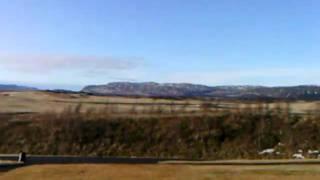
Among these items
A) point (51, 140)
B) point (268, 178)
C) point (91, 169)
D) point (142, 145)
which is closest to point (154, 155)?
point (142, 145)

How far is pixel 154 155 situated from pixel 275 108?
62.0 ft

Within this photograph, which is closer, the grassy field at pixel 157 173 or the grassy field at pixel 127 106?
the grassy field at pixel 157 173

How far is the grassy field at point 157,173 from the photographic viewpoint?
2781 centimetres

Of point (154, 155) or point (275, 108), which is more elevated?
point (275, 108)

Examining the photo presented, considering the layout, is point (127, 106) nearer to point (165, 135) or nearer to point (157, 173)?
point (165, 135)

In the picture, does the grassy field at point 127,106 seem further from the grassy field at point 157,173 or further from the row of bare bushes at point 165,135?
the grassy field at point 157,173

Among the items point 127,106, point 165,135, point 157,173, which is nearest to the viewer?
point 157,173

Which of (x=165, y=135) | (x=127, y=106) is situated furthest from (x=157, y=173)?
(x=127, y=106)

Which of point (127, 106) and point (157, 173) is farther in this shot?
point (127, 106)

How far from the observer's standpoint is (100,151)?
49.1m

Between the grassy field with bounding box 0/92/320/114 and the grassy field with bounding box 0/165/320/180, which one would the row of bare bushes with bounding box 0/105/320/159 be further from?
the grassy field with bounding box 0/165/320/180

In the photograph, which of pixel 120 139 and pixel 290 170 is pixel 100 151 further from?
pixel 290 170

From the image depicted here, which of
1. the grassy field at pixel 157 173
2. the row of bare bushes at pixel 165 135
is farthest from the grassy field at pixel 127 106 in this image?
the grassy field at pixel 157 173

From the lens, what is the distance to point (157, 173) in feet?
96.6
